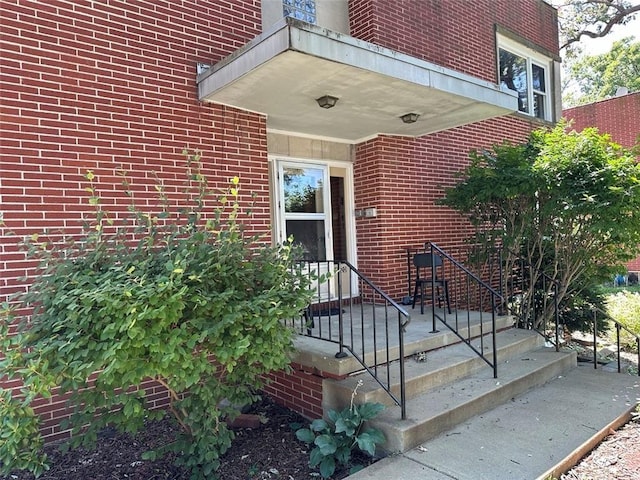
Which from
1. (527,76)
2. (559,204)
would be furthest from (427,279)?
(527,76)

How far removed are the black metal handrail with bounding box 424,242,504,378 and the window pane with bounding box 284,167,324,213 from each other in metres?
1.68

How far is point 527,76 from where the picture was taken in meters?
8.83

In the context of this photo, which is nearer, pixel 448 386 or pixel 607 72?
pixel 448 386

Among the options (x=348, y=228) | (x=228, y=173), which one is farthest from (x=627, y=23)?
(x=228, y=173)

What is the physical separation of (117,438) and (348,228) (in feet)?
13.1

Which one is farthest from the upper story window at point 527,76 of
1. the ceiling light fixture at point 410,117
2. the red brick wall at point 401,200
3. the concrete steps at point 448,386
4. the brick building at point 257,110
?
the concrete steps at point 448,386

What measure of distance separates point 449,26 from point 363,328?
5.50 metres

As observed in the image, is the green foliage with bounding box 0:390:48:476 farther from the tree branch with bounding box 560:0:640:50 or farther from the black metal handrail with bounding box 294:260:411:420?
the tree branch with bounding box 560:0:640:50

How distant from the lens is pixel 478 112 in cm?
530

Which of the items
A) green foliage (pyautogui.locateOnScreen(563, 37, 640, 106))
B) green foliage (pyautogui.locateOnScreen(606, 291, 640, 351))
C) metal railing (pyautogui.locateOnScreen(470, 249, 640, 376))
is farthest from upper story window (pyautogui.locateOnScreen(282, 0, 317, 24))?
green foliage (pyautogui.locateOnScreen(563, 37, 640, 106))

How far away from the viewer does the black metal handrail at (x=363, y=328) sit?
3.34 metres

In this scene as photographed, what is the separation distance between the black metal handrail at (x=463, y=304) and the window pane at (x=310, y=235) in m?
1.50

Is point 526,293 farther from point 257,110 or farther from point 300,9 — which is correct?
point 300,9

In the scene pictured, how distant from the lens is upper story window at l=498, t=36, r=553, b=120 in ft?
27.3
